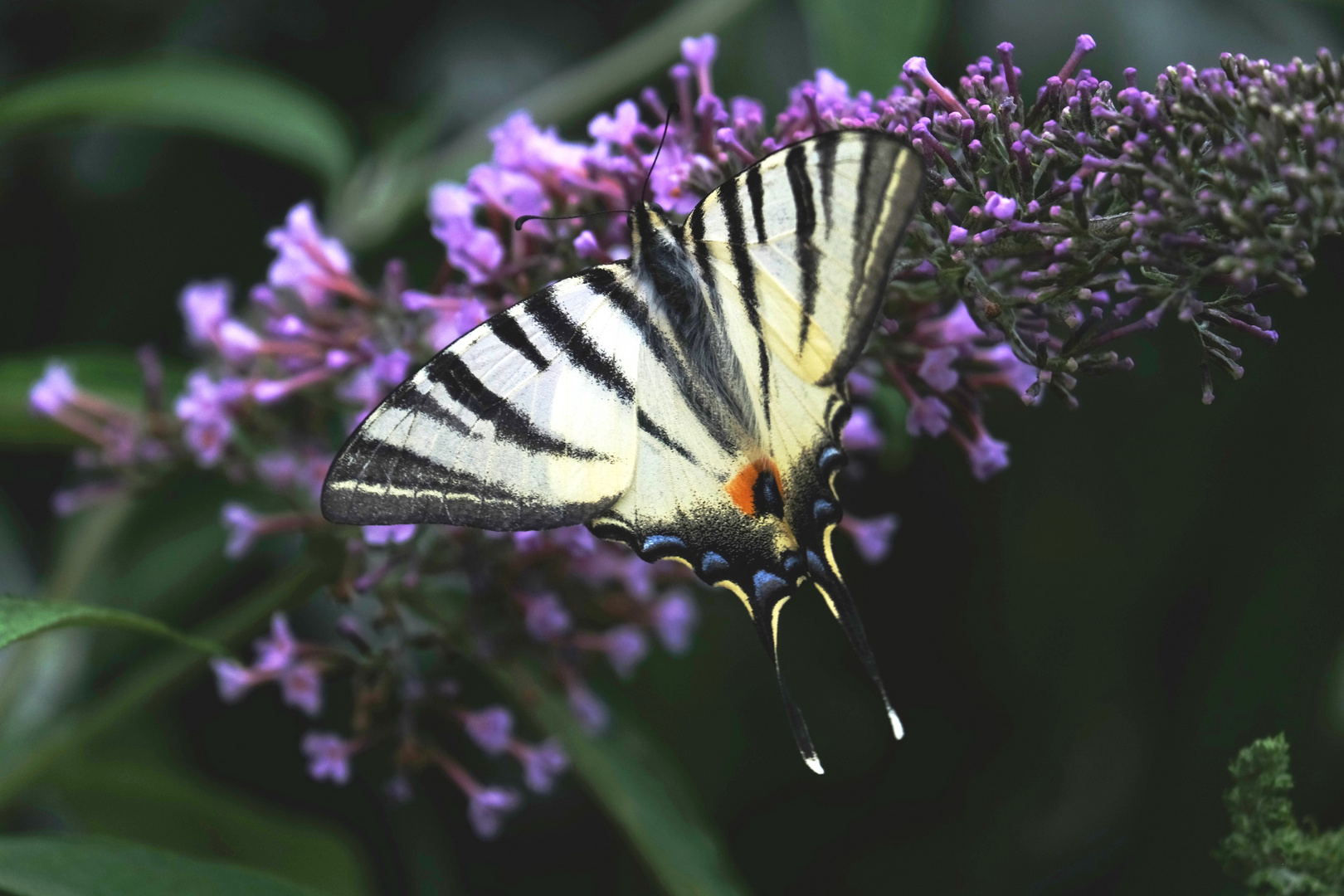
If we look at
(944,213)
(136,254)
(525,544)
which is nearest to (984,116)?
(944,213)

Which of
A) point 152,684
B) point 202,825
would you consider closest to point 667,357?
point 152,684

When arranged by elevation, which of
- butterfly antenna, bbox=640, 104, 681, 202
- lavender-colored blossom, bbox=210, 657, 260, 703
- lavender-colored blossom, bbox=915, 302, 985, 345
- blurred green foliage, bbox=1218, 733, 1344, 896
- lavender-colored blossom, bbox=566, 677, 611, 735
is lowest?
blurred green foliage, bbox=1218, 733, 1344, 896

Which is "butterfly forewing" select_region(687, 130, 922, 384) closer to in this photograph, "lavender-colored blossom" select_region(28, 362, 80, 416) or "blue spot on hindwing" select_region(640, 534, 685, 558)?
"blue spot on hindwing" select_region(640, 534, 685, 558)

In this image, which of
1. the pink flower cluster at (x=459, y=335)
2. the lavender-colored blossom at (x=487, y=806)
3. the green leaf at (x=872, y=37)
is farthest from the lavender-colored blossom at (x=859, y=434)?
the lavender-colored blossom at (x=487, y=806)

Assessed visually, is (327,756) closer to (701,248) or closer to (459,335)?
(459,335)

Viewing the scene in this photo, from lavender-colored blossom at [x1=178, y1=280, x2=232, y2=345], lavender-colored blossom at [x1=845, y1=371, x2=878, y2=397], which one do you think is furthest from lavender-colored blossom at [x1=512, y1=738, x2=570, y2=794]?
lavender-colored blossom at [x1=178, y1=280, x2=232, y2=345]
